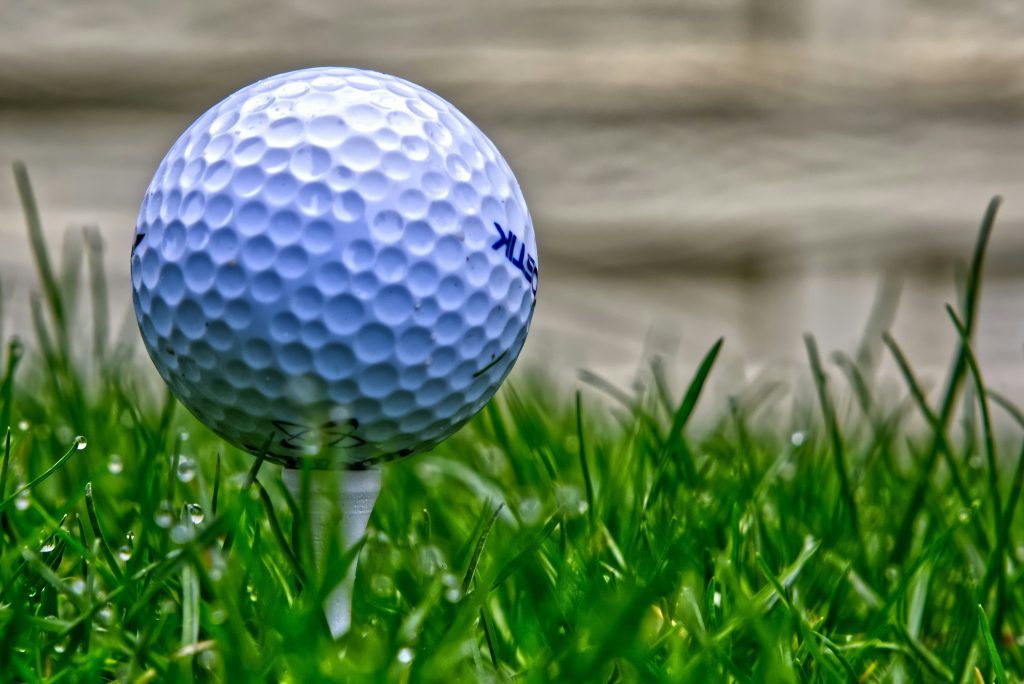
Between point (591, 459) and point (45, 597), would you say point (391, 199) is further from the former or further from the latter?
point (591, 459)

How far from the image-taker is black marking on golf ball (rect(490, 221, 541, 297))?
0.98 metres

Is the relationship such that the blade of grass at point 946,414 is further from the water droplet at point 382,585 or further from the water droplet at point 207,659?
the water droplet at point 207,659

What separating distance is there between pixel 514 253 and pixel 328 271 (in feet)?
0.62

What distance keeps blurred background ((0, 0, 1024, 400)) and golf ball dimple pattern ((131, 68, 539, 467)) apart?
187 centimetres

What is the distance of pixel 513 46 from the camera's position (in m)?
2.88

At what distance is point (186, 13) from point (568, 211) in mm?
1165

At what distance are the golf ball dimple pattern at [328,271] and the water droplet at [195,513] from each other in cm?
8

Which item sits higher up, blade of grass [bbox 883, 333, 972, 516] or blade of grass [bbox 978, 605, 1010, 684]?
blade of grass [bbox 978, 605, 1010, 684]

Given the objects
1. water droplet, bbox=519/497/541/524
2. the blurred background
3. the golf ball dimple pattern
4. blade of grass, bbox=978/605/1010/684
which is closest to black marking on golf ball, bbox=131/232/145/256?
the golf ball dimple pattern

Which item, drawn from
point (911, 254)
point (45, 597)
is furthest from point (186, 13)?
point (45, 597)

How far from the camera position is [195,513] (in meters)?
1.00

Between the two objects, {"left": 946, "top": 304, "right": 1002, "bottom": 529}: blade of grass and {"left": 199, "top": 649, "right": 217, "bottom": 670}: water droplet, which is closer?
{"left": 199, "top": 649, "right": 217, "bottom": 670}: water droplet

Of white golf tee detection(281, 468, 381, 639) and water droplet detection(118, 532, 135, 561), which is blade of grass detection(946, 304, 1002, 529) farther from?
water droplet detection(118, 532, 135, 561)

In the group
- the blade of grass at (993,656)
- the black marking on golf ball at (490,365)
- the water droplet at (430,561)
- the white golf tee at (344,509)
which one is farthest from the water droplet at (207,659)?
the blade of grass at (993,656)
